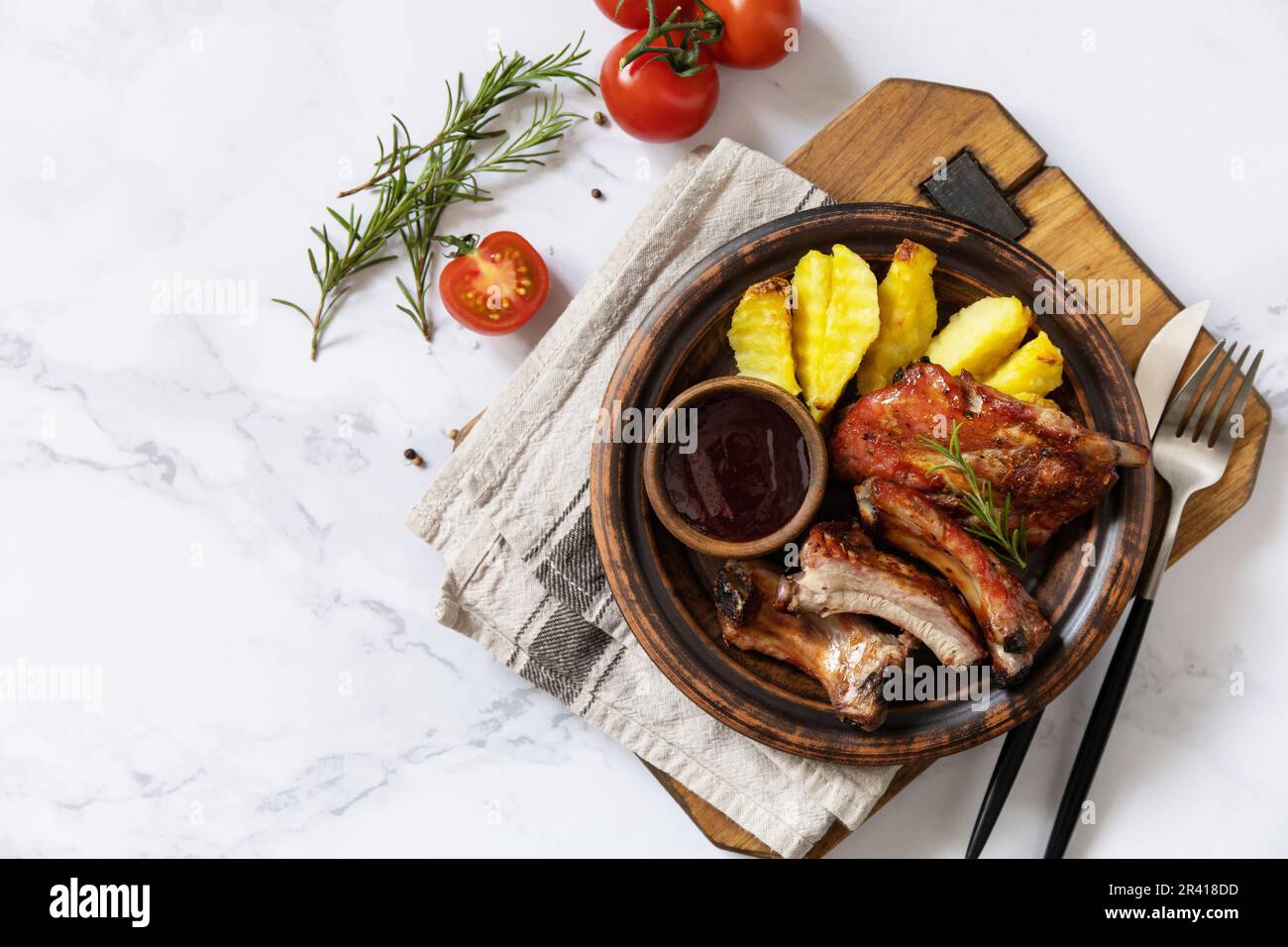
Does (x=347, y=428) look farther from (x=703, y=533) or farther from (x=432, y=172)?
(x=703, y=533)

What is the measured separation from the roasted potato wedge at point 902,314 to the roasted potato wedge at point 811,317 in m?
0.16

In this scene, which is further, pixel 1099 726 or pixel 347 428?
pixel 347 428

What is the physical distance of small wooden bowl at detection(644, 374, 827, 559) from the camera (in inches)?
98.7

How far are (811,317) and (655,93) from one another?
92 cm

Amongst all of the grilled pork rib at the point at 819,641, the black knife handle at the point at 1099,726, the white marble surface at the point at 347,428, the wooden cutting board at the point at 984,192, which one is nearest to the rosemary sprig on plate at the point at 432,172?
the white marble surface at the point at 347,428

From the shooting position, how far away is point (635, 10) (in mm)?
3145

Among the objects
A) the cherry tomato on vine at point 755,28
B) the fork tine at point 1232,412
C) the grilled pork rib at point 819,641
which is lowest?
the grilled pork rib at point 819,641

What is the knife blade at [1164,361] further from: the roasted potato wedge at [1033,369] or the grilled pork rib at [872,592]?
the grilled pork rib at [872,592]

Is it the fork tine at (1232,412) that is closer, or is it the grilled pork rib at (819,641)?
the grilled pork rib at (819,641)

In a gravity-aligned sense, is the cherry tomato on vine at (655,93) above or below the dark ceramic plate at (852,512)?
above

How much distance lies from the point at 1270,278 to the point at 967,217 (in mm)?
1053

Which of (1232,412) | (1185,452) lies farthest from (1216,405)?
(1185,452)

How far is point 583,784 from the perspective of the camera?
333cm

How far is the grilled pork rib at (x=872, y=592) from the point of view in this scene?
2.55 meters
